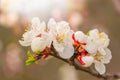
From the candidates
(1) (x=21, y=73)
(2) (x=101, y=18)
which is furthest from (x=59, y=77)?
(2) (x=101, y=18)

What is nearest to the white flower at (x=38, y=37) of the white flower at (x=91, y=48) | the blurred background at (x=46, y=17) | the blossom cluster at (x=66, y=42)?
the blossom cluster at (x=66, y=42)

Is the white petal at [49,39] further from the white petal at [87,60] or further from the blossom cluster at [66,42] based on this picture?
the white petal at [87,60]

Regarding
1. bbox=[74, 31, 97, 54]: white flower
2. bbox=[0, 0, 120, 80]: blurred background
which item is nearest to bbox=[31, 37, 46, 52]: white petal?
bbox=[74, 31, 97, 54]: white flower

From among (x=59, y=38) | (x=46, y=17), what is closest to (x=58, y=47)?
(x=59, y=38)

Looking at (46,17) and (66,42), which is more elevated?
(66,42)

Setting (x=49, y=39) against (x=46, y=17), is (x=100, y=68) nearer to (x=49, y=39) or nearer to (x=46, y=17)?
(x=49, y=39)

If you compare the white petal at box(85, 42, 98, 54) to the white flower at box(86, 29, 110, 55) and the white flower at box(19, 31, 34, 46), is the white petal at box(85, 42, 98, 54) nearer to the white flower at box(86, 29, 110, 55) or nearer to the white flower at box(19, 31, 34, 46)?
the white flower at box(86, 29, 110, 55)
